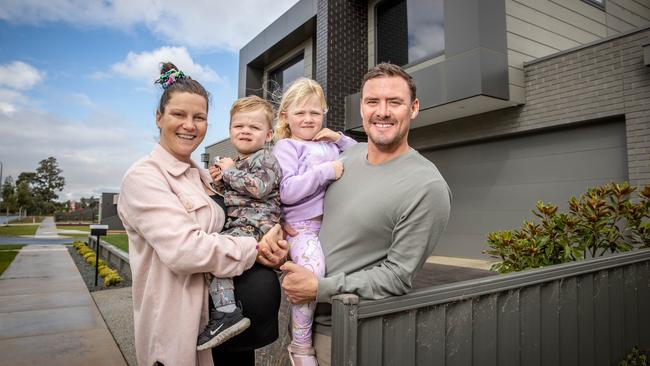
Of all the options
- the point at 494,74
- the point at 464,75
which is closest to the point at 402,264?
the point at 464,75

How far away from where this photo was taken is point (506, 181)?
8.32 metres

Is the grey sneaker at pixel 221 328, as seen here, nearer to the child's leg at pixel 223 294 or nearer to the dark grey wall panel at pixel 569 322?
the child's leg at pixel 223 294

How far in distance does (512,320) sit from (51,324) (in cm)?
541

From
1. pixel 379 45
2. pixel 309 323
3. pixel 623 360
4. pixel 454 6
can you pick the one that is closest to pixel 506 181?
pixel 454 6

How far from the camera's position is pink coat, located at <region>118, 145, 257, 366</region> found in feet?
4.71

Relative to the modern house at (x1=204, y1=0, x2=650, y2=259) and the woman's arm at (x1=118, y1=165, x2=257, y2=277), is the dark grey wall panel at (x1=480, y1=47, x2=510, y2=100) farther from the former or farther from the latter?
the woman's arm at (x1=118, y1=165, x2=257, y2=277)

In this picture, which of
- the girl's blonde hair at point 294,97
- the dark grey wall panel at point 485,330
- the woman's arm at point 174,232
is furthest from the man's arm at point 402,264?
the girl's blonde hair at point 294,97

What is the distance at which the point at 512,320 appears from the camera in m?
2.09

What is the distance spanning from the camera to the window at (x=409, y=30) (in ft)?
29.8

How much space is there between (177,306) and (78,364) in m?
3.07

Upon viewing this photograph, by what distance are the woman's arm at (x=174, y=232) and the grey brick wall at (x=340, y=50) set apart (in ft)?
27.9

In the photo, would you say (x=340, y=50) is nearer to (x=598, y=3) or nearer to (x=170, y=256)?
(x=598, y=3)

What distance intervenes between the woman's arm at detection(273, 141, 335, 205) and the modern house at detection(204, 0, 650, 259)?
15.1 feet

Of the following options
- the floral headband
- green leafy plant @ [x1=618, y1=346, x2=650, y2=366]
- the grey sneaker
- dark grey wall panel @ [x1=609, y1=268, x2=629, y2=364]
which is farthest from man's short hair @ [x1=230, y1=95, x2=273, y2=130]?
green leafy plant @ [x1=618, y1=346, x2=650, y2=366]
